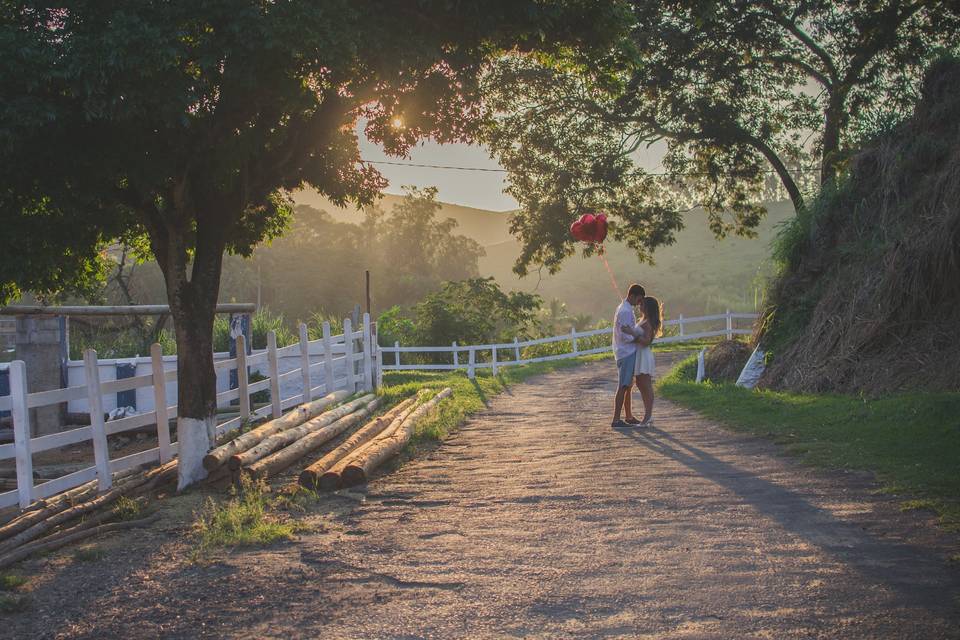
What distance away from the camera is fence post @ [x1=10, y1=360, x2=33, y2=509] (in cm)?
739

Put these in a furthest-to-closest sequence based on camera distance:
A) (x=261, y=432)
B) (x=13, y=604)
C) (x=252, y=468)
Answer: (x=261, y=432), (x=252, y=468), (x=13, y=604)

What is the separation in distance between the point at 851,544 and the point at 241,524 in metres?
4.62

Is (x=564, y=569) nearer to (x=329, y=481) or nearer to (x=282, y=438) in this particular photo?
(x=329, y=481)

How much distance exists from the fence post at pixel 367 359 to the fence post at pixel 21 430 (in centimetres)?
970

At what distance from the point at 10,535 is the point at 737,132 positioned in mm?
18876

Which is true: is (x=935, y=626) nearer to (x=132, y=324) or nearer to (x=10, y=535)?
(x=10, y=535)

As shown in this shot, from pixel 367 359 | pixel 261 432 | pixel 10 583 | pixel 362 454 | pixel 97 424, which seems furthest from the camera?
pixel 367 359

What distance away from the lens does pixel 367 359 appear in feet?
56.3

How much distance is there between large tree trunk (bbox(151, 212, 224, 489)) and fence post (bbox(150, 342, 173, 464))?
20.2 inches

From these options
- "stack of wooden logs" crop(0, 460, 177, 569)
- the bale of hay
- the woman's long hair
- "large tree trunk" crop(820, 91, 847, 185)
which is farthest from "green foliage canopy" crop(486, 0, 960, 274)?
"stack of wooden logs" crop(0, 460, 177, 569)

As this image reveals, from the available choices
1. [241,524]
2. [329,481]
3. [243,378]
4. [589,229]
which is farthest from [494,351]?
[241,524]

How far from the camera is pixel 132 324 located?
20500mm

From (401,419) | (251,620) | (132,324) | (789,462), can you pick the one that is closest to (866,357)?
(789,462)

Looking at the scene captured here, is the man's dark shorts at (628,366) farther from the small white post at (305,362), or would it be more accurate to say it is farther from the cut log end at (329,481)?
the small white post at (305,362)
